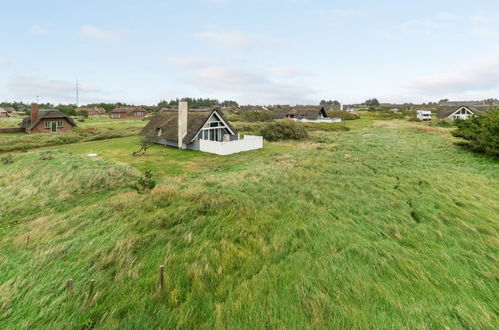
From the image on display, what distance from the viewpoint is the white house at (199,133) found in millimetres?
→ 25053

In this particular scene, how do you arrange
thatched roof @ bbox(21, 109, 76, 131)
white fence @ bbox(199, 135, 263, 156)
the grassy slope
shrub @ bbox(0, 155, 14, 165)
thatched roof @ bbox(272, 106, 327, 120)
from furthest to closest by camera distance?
thatched roof @ bbox(272, 106, 327, 120)
thatched roof @ bbox(21, 109, 76, 131)
white fence @ bbox(199, 135, 263, 156)
shrub @ bbox(0, 155, 14, 165)
the grassy slope

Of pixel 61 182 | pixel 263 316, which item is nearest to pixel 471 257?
pixel 263 316

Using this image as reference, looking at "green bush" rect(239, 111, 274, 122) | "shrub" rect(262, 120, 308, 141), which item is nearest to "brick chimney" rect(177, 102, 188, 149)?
"shrub" rect(262, 120, 308, 141)

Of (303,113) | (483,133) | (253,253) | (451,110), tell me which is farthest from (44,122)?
(451,110)

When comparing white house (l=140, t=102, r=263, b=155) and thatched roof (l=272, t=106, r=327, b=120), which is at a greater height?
thatched roof (l=272, t=106, r=327, b=120)

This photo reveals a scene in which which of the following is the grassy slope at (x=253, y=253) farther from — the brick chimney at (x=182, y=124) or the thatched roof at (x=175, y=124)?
the thatched roof at (x=175, y=124)

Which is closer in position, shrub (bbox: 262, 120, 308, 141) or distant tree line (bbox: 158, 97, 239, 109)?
shrub (bbox: 262, 120, 308, 141)

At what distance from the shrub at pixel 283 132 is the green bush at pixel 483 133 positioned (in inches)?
717

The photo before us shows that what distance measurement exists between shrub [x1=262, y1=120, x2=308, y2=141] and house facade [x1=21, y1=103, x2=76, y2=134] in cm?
3276

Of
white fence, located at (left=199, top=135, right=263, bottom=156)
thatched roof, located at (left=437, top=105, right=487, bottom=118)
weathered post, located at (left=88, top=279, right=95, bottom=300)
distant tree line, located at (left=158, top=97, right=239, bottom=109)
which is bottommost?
weathered post, located at (left=88, top=279, right=95, bottom=300)

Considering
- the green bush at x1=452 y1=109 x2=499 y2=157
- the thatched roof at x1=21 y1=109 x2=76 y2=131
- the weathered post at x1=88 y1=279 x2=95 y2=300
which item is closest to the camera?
the weathered post at x1=88 y1=279 x2=95 y2=300

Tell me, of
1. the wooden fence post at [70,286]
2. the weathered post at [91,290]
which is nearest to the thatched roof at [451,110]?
the weathered post at [91,290]

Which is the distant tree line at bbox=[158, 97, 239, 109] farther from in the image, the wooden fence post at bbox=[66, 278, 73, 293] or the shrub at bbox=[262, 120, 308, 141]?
the wooden fence post at bbox=[66, 278, 73, 293]

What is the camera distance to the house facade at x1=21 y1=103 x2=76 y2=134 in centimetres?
3834
